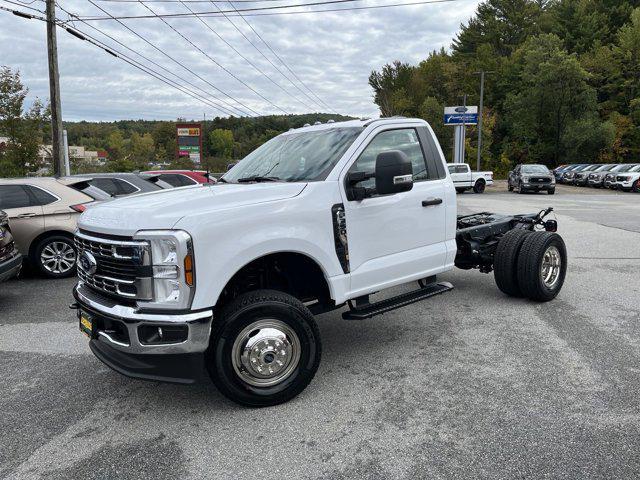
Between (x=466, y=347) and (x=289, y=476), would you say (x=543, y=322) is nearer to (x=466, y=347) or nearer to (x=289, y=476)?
(x=466, y=347)

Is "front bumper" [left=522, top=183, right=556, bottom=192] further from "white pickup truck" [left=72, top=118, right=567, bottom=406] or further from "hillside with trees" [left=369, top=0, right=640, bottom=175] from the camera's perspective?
"hillside with trees" [left=369, top=0, right=640, bottom=175]

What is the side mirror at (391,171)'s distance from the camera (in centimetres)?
384

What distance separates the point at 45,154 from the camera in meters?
22.9

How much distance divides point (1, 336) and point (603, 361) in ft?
19.5

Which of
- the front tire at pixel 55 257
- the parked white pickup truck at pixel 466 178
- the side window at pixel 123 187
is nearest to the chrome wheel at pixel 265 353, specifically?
the front tire at pixel 55 257

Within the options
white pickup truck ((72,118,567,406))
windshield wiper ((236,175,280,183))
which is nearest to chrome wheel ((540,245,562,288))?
white pickup truck ((72,118,567,406))

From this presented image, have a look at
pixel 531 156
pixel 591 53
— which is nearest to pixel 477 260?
pixel 531 156

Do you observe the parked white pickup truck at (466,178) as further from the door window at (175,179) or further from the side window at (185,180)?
the door window at (175,179)

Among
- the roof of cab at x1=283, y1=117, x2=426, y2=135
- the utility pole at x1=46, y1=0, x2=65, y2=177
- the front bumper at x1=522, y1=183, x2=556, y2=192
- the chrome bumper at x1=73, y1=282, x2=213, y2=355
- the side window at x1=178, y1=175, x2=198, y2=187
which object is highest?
the utility pole at x1=46, y1=0, x2=65, y2=177

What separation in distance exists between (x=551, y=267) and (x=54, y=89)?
17804 millimetres

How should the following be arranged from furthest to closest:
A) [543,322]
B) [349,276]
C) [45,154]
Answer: [45,154], [543,322], [349,276]

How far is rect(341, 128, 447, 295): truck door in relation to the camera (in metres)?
4.18

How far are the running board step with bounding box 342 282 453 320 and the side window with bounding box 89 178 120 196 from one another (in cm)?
730

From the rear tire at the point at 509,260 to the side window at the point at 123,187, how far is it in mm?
7356
